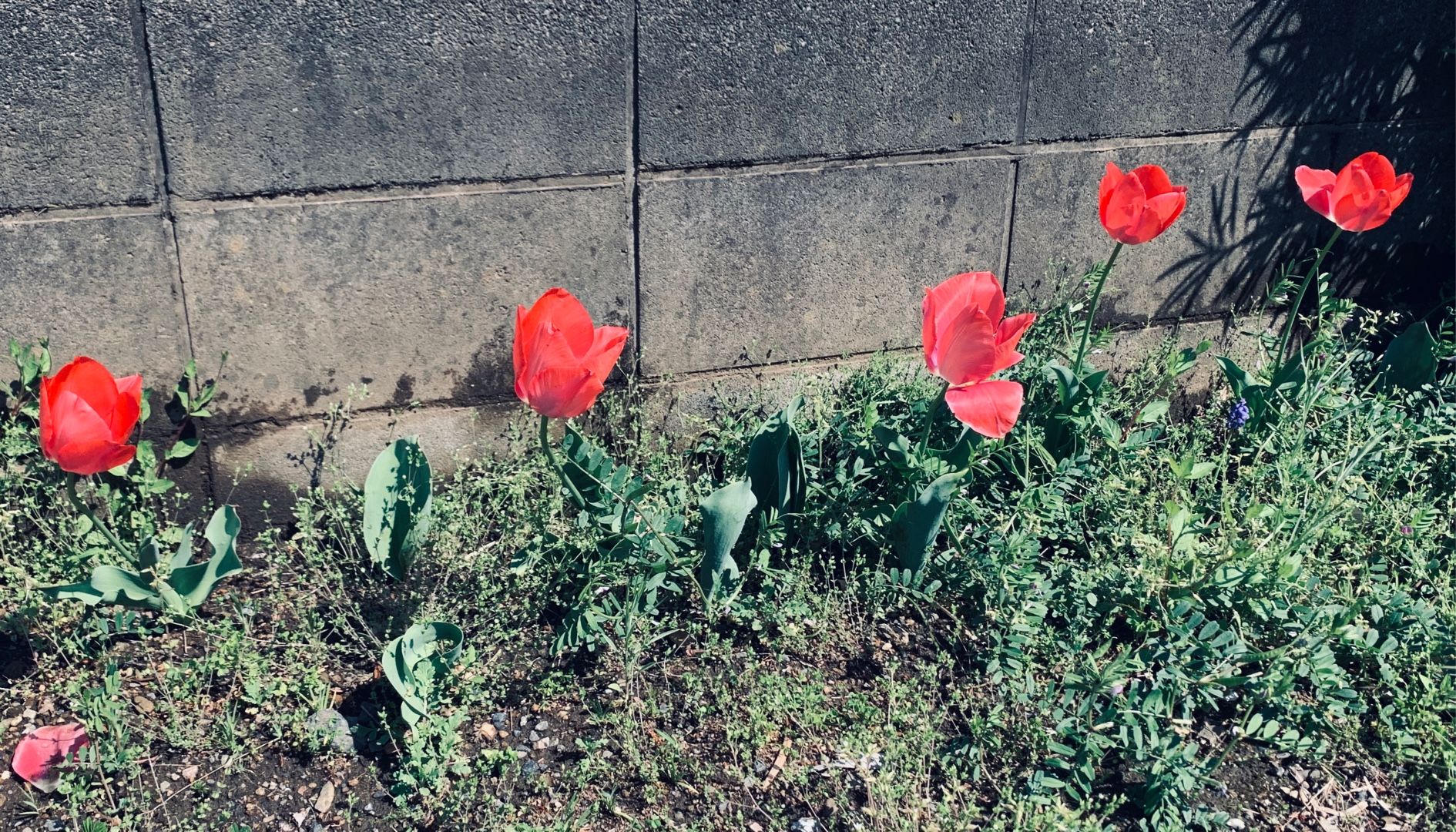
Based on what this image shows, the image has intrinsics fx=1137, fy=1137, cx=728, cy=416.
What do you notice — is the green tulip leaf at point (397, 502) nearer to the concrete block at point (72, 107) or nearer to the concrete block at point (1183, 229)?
the concrete block at point (72, 107)

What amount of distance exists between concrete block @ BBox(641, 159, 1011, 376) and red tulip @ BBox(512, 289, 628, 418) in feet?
2.52

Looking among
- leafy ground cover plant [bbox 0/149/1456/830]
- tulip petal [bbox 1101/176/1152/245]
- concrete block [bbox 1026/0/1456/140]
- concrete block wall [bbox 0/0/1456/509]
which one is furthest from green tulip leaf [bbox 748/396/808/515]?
concrete block [bbox 1026/0/1456/140]

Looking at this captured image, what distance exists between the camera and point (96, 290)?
241cm

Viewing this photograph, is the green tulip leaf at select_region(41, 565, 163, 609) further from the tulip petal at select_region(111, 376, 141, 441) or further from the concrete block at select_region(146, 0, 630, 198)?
the concrete block at select_region(146, 0, 630, 198)

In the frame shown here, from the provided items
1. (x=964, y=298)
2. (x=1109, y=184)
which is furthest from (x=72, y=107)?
(x=1109, y=184)

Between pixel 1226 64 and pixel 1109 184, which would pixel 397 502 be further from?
pixel 1226 64

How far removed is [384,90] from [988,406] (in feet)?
4.62

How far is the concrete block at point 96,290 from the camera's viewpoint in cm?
234

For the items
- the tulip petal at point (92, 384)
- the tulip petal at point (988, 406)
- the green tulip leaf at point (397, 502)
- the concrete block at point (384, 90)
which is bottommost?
the green tulip leaf at point (397, 502)

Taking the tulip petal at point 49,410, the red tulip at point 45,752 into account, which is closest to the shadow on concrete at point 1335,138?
the tulip petal at point 49,410

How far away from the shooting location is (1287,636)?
2.36 meters

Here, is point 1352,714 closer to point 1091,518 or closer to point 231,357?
point 1091,518

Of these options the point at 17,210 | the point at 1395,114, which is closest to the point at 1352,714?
the point at 1395,114

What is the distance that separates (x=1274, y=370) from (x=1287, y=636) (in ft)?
2.84
